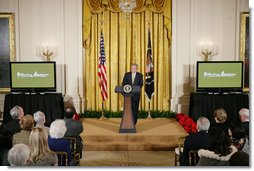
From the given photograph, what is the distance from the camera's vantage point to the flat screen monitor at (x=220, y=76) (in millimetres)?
8133

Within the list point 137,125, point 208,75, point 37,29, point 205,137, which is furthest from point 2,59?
point 205,137

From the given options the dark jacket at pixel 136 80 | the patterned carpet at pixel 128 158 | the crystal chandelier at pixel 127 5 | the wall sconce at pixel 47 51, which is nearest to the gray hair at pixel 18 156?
the patterned carpet at pixel 128 158

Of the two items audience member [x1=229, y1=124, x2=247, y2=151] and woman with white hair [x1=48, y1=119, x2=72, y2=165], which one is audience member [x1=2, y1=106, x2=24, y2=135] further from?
audience member [x1=229, y1=124, x2=247, y2=151]

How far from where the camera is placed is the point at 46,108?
838cm

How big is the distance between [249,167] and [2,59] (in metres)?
6.00

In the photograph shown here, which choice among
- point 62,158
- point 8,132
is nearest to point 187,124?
point 62,158

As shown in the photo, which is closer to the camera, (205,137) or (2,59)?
(205,137)

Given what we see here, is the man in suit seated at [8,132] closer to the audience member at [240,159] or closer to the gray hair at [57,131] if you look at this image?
the gray hair at [57,131]

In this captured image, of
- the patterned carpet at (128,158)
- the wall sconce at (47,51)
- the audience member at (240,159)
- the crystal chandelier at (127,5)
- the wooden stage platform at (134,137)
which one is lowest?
the patterned carpet at (128,158)

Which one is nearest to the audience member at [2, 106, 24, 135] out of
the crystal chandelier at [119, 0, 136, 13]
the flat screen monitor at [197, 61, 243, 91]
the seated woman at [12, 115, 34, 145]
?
the seated woman at [12, 115, 34, 145]

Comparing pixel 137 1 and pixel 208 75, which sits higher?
pixel 137 1

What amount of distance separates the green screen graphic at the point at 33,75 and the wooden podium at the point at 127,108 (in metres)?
1.87

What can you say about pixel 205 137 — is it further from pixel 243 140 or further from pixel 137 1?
pixel 137 1

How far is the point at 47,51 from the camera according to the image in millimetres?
8844
